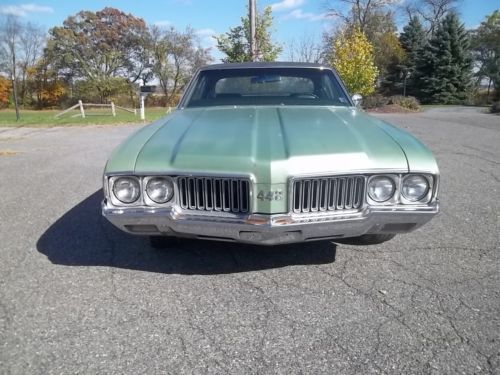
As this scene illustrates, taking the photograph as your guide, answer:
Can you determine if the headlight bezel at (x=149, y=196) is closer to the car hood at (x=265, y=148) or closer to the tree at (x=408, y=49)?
the car hood at (x=265, y=148)

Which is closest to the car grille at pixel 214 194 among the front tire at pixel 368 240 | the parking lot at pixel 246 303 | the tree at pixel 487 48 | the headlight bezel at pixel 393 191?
the parking lot at pixel 246 303

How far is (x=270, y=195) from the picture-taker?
2.26 meters

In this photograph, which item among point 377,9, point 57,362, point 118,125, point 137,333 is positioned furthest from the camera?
point 377,9

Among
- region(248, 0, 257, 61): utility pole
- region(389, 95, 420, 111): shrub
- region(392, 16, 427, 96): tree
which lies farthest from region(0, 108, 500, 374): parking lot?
region(392, 16, 427, 96): tree

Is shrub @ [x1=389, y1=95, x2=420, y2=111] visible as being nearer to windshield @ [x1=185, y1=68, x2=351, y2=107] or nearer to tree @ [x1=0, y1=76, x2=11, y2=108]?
windshield @ [x1=185, y1=68, x2=351, y2=107]

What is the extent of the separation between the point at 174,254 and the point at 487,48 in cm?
5335

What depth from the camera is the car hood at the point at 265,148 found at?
227cm

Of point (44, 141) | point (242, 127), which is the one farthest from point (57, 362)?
point (44, 141)

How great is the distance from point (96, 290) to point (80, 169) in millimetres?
4454

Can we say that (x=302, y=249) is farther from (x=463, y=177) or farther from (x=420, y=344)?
(x=463, y=177)

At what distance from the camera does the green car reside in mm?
2281

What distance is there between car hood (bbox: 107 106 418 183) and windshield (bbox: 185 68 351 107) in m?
0.95

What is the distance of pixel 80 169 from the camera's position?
654 centimetres

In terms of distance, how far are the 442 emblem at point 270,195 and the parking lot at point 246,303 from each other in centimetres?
66
